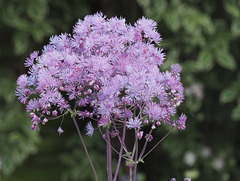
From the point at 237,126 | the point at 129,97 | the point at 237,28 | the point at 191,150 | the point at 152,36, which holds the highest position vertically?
the point at 237,28

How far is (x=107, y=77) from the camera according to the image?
1.07 meters

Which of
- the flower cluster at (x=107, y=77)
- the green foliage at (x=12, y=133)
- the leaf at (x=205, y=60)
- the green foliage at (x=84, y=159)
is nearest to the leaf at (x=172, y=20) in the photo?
the leaf at (x=205, y=60)

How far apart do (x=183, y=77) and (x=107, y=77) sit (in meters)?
2.75

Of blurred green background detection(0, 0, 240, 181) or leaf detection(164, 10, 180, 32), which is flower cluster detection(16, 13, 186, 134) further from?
leaf detection(164, 10, 180, 32)

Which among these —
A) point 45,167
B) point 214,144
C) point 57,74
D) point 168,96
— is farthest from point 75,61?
point 45,167

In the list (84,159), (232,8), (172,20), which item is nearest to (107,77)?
(172,20)

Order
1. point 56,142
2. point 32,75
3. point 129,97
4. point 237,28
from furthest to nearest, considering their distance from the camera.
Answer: point 56,142
point 237,28
point 32,75
point 129,97

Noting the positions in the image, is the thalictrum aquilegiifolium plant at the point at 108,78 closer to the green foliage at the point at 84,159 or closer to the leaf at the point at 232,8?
the leaf at the point at 232,8

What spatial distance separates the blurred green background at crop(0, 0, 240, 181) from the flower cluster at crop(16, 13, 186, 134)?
218 centimetres

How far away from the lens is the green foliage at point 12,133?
3.63 meters

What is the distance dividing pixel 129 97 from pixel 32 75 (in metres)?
0.31

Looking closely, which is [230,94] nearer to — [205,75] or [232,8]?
[205,75]

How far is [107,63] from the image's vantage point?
41.8 inches

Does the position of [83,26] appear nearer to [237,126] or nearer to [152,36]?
[152,36]
